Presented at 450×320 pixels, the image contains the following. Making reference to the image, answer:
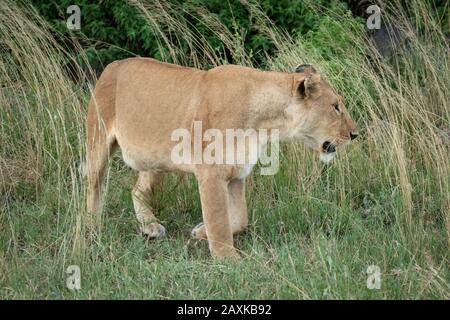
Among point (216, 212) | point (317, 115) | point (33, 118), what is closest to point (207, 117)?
point (216, 212)

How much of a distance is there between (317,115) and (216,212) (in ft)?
2.87

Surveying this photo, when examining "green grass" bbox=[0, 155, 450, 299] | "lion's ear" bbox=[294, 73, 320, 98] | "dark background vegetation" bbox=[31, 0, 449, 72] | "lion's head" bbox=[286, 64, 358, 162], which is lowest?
"green grass" bbox=[0, 155, 450, 299]

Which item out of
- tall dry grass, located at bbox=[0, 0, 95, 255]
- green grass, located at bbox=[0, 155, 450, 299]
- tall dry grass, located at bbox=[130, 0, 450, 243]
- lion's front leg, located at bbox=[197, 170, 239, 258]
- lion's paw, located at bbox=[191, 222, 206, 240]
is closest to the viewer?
green grass, located at bbox=[0, 155, 450, 299]

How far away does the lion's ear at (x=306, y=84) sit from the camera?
18.6ft

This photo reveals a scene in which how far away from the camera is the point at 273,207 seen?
251 inches

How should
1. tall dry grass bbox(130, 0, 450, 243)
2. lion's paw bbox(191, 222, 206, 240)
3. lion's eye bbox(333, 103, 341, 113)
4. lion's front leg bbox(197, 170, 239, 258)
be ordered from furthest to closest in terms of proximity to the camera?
tall dry grass bbox(130, 0, 450, 243) → lion's paw bbox(191, 222, 206, 240) → lion's eye bbox(333, 103, 341, 113) → lion's front leg bbox(197, 170, 239, 258)

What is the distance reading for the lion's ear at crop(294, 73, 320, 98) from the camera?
5.68 metres

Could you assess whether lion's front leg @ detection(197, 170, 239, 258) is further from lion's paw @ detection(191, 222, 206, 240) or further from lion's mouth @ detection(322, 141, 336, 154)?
lion's mouth @ detection(322, 141, 336, 154)

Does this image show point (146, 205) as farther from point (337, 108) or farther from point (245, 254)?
point (337, 108)

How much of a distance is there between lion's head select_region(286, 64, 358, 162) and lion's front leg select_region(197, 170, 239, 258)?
0.58m

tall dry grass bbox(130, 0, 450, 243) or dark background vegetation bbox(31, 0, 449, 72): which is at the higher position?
dark background vegetation bbox(31, 0, 449, 72)

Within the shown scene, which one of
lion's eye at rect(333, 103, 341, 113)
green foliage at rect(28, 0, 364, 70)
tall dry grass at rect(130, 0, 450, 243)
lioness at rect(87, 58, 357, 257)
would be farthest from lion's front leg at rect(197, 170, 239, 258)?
green foliage at rect(28, 0, 364, 70)

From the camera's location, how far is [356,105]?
7.41m

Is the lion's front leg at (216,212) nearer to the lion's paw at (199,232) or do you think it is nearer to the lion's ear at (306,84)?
the lion's paw at (199,232)
